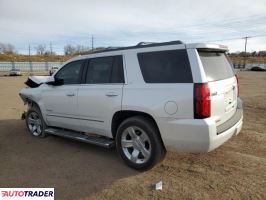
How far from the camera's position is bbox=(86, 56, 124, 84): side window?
171 inches

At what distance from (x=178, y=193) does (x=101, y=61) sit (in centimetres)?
265

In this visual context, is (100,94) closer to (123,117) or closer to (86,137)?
(123,117)

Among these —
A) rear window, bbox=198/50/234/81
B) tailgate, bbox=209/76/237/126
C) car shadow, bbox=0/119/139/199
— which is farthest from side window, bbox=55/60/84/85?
tailgate, bbox=209/76/237/126

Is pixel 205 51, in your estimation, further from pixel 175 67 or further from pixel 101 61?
pixel 101 61

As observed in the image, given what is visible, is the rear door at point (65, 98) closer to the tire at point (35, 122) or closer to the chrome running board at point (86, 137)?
the chrome running board at point (86, 137)

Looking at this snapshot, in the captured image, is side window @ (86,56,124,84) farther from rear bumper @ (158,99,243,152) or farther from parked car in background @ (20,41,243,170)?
rear bumper @ (158,99,243,152)

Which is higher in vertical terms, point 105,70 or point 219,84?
point 105,70

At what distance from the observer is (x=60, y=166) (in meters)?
4.38

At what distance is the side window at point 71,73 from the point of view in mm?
5082

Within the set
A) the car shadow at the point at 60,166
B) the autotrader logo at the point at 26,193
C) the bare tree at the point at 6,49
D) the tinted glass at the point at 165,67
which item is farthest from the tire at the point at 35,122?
the bare tree at the point at 6,49

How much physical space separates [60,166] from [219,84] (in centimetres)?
295

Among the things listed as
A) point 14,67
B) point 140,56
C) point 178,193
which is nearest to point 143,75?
point 140,56

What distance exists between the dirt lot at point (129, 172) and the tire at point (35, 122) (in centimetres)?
49

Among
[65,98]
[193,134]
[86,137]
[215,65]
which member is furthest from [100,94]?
[215,65]
